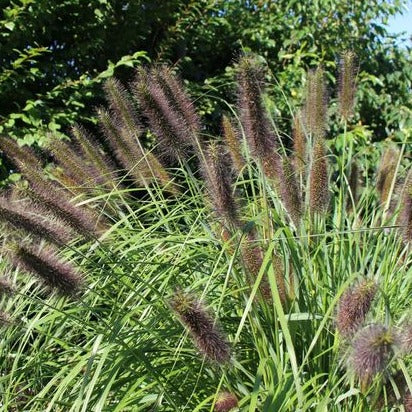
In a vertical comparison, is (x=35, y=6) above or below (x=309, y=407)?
above

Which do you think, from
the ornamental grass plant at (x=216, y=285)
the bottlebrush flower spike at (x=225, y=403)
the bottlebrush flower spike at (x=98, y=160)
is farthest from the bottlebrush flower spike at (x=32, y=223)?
the bottlebrush flower spike at (x=98, y=160)

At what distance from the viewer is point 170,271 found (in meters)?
2.56

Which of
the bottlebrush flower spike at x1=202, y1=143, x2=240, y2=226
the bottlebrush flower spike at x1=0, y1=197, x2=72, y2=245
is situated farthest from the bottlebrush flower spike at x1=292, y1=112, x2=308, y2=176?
the bottlebrush flower spike at x1=0, y1=197, x2=72, y2=245

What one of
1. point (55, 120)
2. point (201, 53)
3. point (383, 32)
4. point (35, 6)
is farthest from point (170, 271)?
point (383, 32)

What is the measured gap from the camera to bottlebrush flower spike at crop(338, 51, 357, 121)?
9.96 ft

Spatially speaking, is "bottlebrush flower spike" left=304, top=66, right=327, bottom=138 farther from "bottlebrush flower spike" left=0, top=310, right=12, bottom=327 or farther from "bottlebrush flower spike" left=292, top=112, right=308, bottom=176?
"bottlebrush flower spike" left=0, top=310, right=12, bottom=327

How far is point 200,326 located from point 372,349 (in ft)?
1.35

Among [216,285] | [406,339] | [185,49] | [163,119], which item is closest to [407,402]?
[406,339]

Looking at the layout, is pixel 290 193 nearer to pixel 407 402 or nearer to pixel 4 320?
pixel 407 402

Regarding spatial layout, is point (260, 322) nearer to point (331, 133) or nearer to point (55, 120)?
point (55, 120)

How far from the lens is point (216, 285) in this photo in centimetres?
268

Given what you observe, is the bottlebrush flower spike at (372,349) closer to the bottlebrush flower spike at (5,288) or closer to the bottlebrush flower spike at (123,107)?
the bottlebrush flower spike at (5,288)

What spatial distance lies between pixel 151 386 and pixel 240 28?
4399mm

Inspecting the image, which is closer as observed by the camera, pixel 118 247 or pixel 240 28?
A: pixel 118 247
